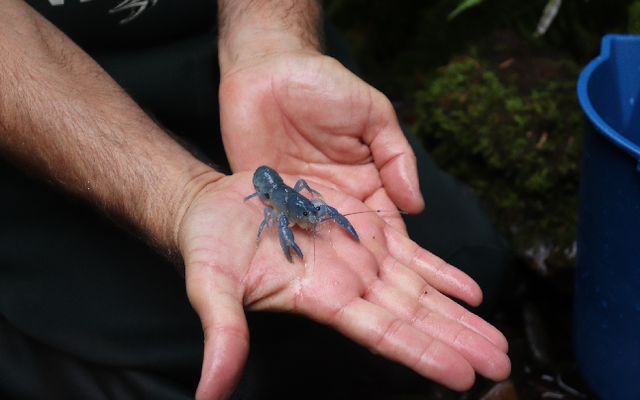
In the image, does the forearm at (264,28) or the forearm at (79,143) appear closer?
the forearm at (79,143)

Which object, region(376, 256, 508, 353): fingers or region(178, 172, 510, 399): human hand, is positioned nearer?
region(178, 172, 510, 399): human hand

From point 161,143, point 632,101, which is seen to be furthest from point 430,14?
point 161,143

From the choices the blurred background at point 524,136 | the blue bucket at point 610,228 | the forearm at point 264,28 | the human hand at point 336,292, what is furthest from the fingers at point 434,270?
the forearm at point 264,28

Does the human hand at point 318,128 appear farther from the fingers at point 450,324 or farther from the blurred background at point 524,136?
the blurred background at point 524,136

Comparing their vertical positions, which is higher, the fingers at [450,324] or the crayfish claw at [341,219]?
the crayfish claw at [341,219]

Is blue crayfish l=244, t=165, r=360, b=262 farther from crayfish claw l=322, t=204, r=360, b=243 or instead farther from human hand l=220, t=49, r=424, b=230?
human hand l=220, t=49, r=424, b=230

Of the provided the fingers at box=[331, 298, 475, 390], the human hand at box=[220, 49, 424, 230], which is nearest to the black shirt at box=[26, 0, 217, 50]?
the human hand at box=[220, 49, 424, 230]

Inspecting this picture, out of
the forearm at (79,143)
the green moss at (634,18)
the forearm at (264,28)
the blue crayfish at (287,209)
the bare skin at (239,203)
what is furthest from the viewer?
the green moss at (634,18)

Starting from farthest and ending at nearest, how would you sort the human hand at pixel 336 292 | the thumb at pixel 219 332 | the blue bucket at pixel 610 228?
1. the blue bucket at pixel 610 228
2. the human hand at pixel 336 292
3. the thumb at pixel 219 332
